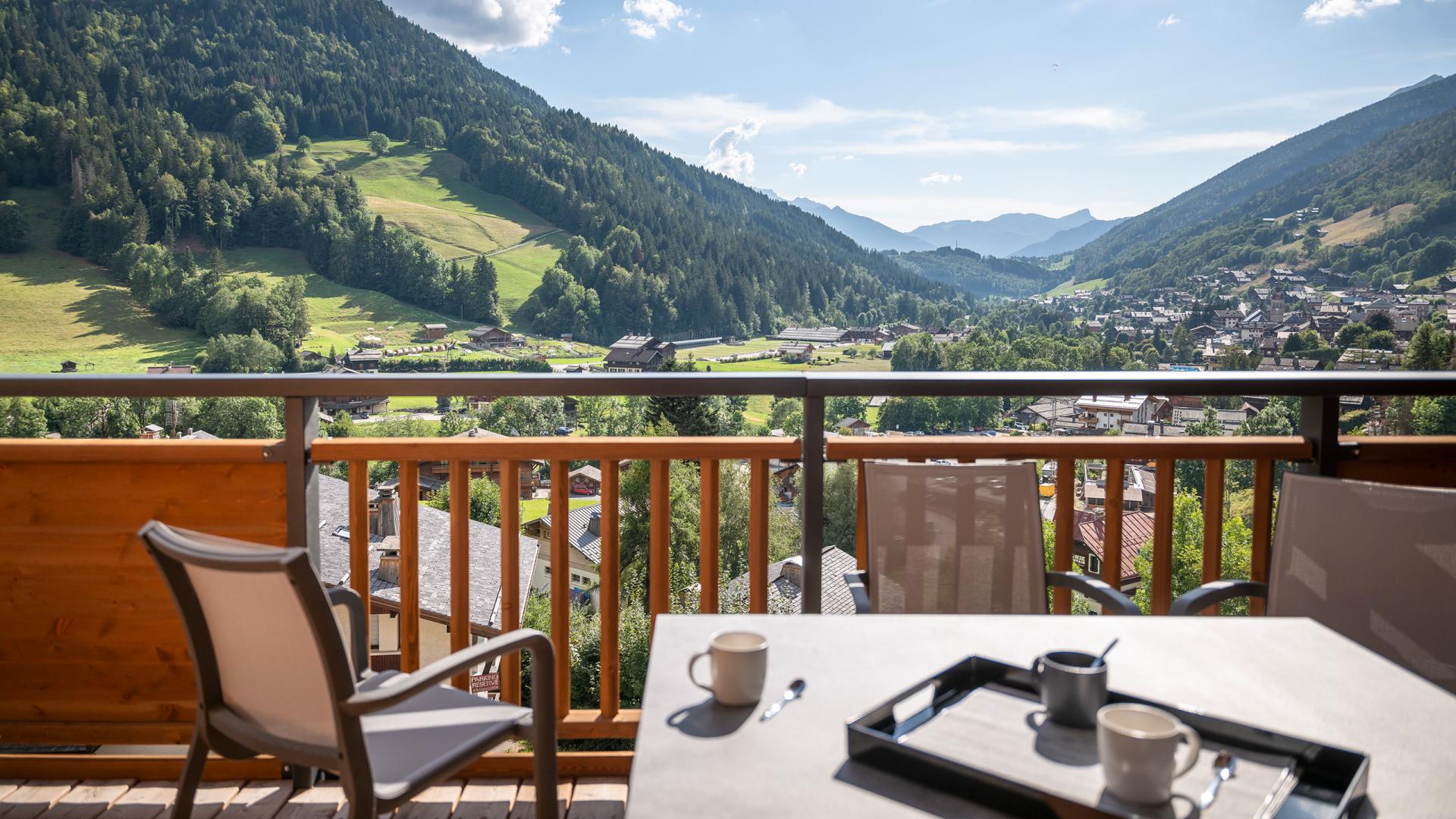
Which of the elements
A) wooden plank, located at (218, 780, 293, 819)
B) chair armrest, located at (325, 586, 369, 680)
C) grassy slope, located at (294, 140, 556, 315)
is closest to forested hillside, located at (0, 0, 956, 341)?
grassy slope, located at (294, 140, 556, 315)

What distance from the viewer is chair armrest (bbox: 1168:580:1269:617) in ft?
6.28

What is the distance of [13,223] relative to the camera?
2978cm

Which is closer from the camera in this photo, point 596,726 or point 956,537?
point 956,537

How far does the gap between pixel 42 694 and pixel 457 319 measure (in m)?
30.6

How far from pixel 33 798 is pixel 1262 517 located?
3.52 m

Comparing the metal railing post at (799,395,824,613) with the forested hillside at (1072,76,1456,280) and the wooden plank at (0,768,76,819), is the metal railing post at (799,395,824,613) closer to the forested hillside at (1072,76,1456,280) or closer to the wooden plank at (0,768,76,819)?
the wooden plank at (0,768,76,819)

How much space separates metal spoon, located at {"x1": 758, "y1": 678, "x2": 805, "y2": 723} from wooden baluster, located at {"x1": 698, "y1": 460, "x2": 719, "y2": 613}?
4.29ft

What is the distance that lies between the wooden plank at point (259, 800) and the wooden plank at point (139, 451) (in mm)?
894

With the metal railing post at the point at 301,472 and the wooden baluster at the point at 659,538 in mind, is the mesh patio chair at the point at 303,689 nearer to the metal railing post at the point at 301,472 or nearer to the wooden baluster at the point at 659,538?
the wooden baluster at the point at 659,538

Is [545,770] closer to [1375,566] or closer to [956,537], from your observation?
[956,537]

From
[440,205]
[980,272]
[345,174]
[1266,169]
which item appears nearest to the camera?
[1266,169]

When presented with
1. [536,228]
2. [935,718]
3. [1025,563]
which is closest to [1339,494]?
[1025,563]

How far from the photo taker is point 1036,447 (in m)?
2.55

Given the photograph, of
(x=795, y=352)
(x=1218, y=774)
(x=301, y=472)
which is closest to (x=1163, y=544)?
(x=1218, y=774)
